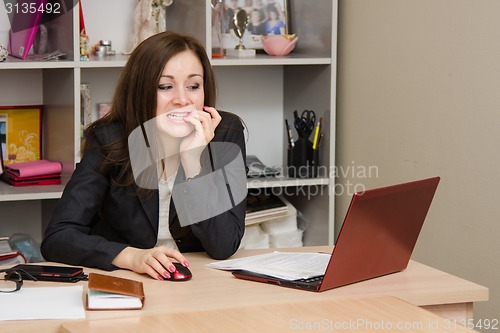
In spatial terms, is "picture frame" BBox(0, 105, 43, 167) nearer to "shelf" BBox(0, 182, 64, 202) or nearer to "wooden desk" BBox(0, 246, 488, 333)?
"shelf" BBox(0, 182, 64, 202)

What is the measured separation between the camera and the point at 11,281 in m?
1.62

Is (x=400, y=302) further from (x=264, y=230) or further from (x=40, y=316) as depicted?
(x=264, y=230)

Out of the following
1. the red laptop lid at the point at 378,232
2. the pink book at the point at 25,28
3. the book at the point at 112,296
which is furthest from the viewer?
the pink book at the point at 25,28

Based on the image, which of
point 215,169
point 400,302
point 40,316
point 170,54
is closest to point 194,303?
point 40,316

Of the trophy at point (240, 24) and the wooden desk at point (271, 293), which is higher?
the trophy at point (240, 24)

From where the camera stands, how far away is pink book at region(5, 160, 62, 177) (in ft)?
9.25

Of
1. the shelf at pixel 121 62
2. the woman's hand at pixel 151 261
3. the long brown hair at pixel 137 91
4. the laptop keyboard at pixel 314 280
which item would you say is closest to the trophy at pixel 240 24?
the shelf at pixel 121 62

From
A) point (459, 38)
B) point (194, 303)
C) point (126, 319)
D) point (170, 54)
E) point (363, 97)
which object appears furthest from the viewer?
point (363, 97)

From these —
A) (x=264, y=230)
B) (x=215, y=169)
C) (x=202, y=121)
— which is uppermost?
(x=202, y=121)

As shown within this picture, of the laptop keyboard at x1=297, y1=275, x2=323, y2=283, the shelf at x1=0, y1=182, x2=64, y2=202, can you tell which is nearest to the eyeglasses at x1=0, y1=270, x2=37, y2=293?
the laptop keyboard at x1=297, y1=275, x2=323, y2=283

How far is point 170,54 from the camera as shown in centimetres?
206

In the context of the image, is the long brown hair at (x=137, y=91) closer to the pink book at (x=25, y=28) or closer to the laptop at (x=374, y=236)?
the laptop at (x=374, y=236)

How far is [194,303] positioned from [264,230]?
5.55ft

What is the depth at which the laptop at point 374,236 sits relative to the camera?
154 cm
